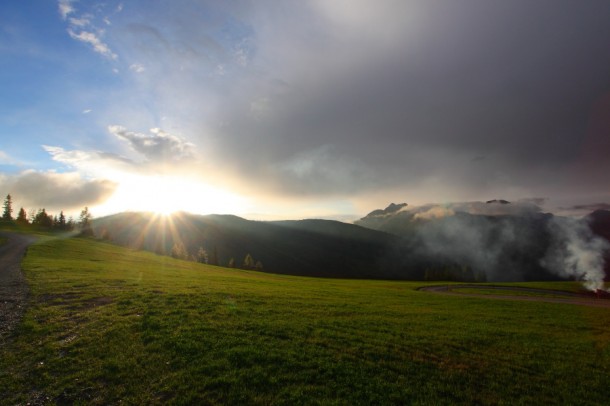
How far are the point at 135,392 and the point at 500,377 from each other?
1666 cm

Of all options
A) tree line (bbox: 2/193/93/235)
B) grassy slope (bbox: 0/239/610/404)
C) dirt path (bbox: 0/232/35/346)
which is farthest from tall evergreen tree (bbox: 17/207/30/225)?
grassy slope (bbox: 0/239/610/404)

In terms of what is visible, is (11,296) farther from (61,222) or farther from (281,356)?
(61,222)

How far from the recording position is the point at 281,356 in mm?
15922

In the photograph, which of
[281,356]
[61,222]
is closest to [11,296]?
[281,356]

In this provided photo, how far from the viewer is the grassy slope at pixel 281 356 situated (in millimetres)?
12930

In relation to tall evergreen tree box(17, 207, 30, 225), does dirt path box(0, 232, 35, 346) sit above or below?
below

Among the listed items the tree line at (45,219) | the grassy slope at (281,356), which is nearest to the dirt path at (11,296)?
the grassy slope at (281,356)

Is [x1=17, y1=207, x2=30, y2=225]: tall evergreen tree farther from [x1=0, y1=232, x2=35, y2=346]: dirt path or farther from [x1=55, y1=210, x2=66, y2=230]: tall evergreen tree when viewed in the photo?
[x1=0, y1=232, x2=35, y2=346]: dirt path

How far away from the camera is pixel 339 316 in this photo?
26.4m

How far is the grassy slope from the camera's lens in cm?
1293

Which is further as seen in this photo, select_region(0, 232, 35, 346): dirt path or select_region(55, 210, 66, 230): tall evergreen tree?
select_region(55, 210, 66, 230): tall evergreen tree

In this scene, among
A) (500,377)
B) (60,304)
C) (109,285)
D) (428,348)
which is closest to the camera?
(500,377)

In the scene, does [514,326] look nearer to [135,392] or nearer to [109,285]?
[135,392]

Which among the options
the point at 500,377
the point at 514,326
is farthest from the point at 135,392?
the point at 514,326
